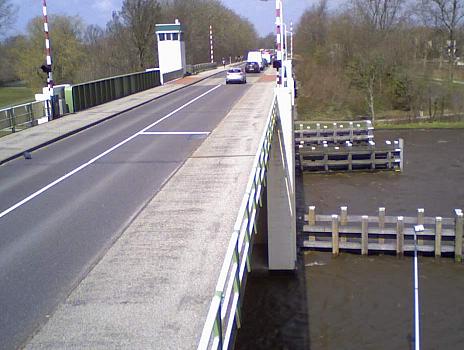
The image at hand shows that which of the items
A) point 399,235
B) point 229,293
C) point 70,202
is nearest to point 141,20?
point 399,235

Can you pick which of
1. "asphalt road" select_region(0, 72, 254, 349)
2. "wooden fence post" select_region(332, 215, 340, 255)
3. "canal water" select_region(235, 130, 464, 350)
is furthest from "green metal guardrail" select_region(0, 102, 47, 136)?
"wooden fence post" select_region(332, 215, 340, 255)

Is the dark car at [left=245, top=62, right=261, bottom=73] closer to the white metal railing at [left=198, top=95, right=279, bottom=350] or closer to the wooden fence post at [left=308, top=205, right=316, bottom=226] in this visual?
the wooden fence post at [left=308, top=205, right=316, bottom=226]

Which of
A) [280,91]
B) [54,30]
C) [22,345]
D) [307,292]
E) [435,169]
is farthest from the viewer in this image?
[54,30]

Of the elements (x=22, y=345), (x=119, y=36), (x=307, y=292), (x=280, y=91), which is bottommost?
(x=307, y=292)

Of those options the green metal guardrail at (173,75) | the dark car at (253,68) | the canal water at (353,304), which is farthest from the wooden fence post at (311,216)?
the dark car at (253,68)

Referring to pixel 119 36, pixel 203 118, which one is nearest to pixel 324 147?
pixel 203 118

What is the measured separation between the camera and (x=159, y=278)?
7133mm

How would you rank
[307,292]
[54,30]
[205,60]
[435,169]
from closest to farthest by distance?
[307,292], [435,169], [54,30], [205,60]

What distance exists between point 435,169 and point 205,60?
217ft

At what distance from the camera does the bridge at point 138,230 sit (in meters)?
6.03

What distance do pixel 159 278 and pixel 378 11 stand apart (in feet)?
225

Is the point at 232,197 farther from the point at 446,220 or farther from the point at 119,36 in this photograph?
the point at 119,36

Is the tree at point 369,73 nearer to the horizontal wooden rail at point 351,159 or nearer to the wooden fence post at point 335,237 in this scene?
the horizontal wooden rail at point 351,159

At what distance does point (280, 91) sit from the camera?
58.4 ft
